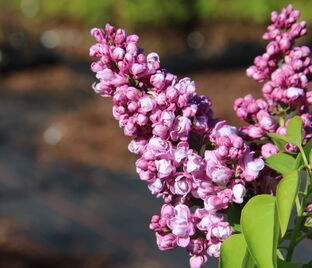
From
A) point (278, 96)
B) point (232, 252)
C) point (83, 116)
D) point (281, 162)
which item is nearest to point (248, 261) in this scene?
point (232, 252)

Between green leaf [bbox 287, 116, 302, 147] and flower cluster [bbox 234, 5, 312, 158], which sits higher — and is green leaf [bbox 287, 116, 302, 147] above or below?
below

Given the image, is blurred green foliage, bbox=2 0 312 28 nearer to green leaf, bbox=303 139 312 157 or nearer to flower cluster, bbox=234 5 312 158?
A: flower cluster, bbox=234 5 312 158

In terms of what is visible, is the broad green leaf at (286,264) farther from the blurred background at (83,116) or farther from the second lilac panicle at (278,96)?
the blurred background at (83,116)

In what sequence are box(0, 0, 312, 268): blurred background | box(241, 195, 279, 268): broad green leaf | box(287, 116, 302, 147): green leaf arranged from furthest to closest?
box(0, 0, 312, 268): blurred background → box(287, 116, 302, 147): green leaf → box(241, 195, 279, 268): broad green leaf

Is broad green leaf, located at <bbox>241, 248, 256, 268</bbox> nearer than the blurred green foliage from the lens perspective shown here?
Yes

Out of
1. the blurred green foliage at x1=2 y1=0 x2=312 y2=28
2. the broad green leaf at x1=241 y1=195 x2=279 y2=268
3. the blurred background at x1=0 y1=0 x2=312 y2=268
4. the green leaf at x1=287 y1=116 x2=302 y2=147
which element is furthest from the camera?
the blurred green foliage at x1=2 y1=0 x2=312 y2=28

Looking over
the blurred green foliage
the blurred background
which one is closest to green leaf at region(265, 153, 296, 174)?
the blurred background
